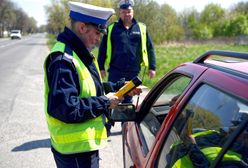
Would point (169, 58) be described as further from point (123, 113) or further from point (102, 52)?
point (123, 113)

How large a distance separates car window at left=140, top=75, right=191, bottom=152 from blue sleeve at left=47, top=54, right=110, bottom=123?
1.54ft

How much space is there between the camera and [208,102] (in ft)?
5.51

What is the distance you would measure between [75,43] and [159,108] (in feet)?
3.21

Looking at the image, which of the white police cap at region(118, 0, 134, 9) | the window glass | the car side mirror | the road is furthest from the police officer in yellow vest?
the white police cap at region(118, 0, 134, 9)

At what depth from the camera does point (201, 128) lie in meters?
1.73

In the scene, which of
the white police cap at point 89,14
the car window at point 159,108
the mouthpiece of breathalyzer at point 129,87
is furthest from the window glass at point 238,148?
the white police cap at point 89,14

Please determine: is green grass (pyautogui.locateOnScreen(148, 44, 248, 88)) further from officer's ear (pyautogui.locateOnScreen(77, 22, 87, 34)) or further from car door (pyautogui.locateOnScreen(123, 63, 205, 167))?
officer's ear (pyautogui.locateOnScreen(77, 22, 87, 34))

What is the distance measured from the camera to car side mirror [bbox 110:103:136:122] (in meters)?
2.50

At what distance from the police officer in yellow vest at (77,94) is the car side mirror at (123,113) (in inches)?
5.3

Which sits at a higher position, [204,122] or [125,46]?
[204,122]

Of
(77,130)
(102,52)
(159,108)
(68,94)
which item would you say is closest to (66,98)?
(68,94)

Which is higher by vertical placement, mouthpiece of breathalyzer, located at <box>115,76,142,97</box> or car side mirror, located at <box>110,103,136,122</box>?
mouthpiece of breathalyzer, located at <box>115,76,142,97</box>

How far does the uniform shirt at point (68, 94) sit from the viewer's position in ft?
6.71

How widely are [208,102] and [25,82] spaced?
9.80 metres
